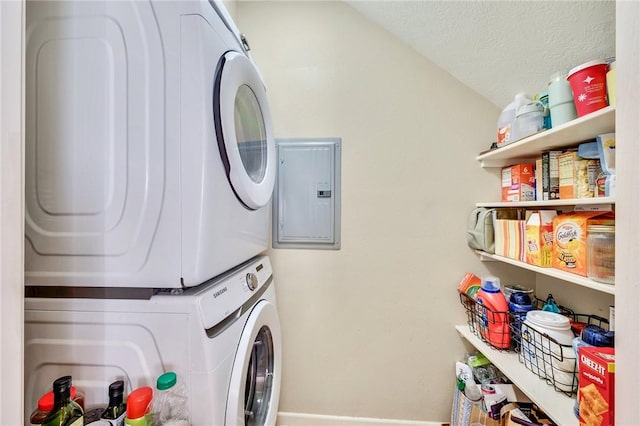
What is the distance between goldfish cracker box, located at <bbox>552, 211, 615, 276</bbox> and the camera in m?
0.84

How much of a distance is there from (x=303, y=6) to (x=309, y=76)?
0.41m

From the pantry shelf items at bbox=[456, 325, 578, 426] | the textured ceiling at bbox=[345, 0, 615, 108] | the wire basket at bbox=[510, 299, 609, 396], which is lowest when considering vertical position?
the pantry shelf items at bbox=[456, 325, 578, 426]

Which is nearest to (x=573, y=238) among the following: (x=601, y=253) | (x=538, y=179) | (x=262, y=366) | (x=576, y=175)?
(x=601, y=253)

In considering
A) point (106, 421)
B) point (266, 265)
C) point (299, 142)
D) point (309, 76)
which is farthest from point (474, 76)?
point (106, 421)

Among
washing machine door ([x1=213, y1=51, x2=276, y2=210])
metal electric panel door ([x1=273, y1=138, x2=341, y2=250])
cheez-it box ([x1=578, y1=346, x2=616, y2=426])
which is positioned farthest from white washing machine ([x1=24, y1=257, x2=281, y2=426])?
cheez-it box ([x1=578, y1=346, x2=616, y2=426])

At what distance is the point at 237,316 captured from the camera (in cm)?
73

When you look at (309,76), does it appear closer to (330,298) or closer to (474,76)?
(474,76)

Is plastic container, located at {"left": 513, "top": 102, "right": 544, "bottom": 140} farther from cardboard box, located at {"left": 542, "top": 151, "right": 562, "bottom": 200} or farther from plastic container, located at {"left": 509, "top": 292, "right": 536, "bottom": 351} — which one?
plastic container, located at {"left": 509, "top": 292, "right": 536, "bottom": 351}

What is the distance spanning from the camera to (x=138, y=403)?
53cm

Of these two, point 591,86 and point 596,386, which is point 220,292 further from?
point 591,86

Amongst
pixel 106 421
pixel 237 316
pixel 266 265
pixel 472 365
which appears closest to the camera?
pixel 106 421

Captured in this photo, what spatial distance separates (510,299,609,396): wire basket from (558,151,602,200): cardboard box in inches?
21.4

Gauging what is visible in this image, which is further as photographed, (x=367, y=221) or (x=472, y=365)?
(x=367, y=221)
